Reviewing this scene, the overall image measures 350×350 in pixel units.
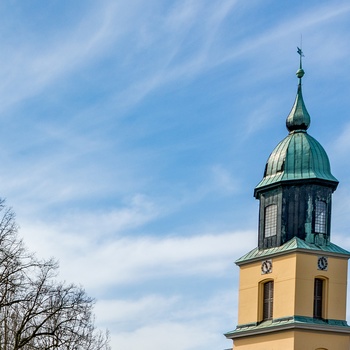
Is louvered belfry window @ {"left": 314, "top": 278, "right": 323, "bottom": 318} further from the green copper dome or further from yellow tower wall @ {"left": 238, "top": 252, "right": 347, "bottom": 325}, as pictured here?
the green copper dome

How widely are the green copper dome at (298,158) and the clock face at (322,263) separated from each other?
3863 mm

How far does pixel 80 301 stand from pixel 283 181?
43.3 feet

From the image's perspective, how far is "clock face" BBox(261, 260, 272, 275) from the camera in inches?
1722

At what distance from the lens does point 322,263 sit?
140ft

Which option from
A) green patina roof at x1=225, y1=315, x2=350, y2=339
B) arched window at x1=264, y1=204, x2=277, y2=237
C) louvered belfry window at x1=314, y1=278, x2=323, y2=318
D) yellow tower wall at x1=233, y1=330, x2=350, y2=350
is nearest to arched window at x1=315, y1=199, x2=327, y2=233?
arched window at x1=264, y1=204, x2=277, y2=237

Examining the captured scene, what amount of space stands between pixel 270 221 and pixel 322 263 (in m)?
3.59

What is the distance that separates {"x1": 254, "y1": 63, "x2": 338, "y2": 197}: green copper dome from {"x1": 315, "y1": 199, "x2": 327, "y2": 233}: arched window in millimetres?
1149

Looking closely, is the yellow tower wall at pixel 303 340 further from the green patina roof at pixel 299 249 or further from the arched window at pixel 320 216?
the arched window at pixel 320 216

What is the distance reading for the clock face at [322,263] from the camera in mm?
42656

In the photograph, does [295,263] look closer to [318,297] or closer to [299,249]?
[299,249]

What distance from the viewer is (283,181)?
44156 mm

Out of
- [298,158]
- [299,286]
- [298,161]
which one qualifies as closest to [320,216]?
[298,161]

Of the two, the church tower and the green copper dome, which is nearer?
the church tower

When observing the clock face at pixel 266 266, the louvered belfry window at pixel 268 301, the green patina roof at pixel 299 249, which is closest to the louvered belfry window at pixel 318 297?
the green patina roof at pixel 299 249
